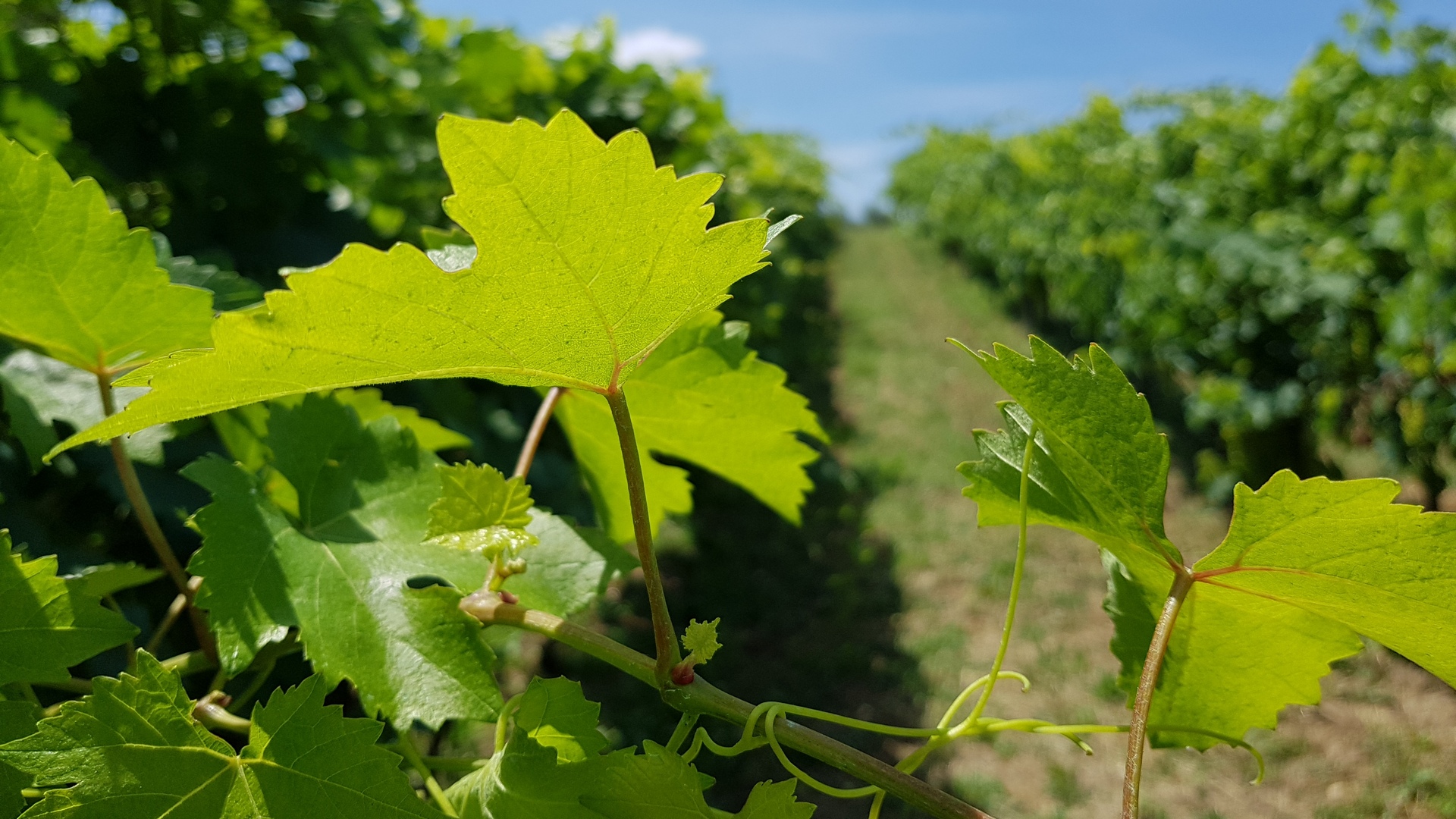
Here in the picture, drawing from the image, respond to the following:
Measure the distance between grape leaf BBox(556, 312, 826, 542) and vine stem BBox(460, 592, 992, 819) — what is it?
32 centimetres

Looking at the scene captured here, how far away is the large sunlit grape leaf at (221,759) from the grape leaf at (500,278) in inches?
7.0

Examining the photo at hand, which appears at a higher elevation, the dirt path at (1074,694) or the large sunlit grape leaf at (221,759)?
the large sunlit grape leaf at (221,759)

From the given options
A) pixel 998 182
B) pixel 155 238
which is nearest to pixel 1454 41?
pixel 155 238

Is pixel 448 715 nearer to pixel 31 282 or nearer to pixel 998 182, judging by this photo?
pixel 31 282

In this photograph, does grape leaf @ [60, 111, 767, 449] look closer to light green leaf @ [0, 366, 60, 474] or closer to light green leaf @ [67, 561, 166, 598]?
light green leaf @ [67, 561, 166, 598]

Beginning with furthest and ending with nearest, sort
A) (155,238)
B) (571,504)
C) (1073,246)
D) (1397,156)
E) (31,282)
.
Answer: (1073,246) → (1397,156) → (571,504) → (155,238) → (31,282)

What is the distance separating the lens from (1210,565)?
71 cm

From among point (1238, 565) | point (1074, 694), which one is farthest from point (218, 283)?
point (1074, 694)

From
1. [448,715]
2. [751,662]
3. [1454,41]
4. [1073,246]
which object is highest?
[1454,41]

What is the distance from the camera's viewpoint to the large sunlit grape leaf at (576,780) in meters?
0.61

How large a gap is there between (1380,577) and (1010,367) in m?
0.28

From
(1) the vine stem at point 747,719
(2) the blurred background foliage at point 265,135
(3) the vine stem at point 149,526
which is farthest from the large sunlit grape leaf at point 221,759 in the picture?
(2) the blurred background foliage at point 265,135

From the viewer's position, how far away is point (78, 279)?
2.67 feet

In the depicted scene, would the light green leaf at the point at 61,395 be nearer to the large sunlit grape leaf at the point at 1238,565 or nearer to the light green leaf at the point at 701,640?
the light green leaf at the point at 701,640
